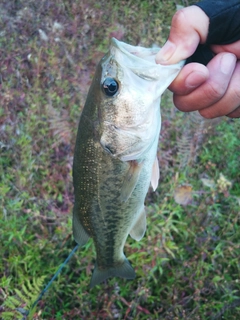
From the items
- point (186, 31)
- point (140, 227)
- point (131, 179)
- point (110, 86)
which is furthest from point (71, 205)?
point (186, 31)

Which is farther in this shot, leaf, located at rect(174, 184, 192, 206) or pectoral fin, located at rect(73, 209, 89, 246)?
leaf, located at rect(174, 184, 192, 206)

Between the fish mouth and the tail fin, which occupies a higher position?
the fish mouth

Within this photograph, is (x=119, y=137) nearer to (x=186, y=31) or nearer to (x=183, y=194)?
(x=186, y=31)

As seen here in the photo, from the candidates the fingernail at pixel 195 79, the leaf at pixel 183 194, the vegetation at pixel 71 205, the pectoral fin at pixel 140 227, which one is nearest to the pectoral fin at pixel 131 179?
the pectoral fin at pixel 140 227

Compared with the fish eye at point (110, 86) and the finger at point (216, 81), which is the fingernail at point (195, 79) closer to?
the finger at point (216, 81)

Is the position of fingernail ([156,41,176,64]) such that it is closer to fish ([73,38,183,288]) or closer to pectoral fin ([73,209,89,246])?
fish ([73,38,183,288])

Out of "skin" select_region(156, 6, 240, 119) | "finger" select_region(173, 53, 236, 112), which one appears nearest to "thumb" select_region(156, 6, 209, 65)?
"skin" select_region(156, 6, 240, 119)
